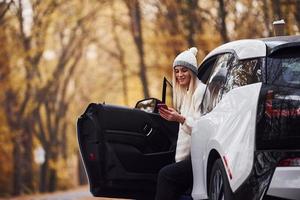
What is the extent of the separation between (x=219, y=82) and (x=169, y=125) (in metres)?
1.51

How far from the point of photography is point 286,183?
17.9 feet

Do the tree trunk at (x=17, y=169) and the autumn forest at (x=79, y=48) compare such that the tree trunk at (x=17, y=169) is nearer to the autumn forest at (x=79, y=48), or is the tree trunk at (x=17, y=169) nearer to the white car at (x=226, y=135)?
the autumn forest at (x=79, y=48)

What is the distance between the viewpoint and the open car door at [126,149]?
8.02m

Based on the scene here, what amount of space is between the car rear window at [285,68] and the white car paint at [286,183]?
1.91 feet

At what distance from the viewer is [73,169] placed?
68.4 metres

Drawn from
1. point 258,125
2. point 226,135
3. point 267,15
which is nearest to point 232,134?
point 226,135

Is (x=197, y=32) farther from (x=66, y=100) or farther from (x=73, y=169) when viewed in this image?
(x=73, y=169)

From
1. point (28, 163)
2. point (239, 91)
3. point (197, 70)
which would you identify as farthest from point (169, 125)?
point (28, 163)

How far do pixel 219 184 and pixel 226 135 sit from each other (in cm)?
52

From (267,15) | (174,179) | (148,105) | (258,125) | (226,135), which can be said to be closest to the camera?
(258,125)

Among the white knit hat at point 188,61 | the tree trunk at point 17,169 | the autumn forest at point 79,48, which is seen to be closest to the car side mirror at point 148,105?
the white knit hat at point 188,61

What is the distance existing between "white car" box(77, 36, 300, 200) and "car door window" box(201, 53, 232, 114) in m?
0.01

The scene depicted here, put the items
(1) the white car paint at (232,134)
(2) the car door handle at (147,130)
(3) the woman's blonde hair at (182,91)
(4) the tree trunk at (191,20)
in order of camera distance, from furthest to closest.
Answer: (4) the tree trunk at (191,20)
(2) the car door handle at (147,130)
(3) the woman's blonde hair at (182,91)
(1) the white car paint at (232,134)

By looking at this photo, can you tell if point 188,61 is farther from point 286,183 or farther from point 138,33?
point 138,33
